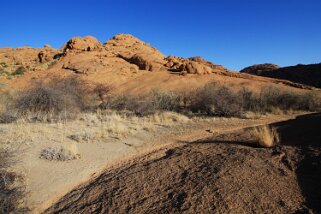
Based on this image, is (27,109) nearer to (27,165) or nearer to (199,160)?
(27,165)

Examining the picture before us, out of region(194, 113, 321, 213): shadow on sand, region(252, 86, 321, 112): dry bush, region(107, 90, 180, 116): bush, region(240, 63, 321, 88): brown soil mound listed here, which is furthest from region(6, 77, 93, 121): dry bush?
region(240, 63, 321, 88): brown soil mound

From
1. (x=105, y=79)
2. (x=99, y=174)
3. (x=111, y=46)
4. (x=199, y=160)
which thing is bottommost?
(x=99, y=174)

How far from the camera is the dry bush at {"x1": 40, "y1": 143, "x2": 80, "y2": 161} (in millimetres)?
6992

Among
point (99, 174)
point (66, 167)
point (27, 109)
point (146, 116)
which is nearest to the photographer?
point (99, 174)

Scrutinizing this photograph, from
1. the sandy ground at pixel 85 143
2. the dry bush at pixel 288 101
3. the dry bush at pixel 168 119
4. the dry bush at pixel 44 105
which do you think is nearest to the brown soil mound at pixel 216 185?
the sandy ground at pixel 85 143

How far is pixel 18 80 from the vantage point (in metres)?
28.7

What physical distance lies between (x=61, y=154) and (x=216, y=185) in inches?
180

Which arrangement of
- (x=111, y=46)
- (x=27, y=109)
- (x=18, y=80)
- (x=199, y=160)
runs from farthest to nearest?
(x=111, y=46)
(x=18, y=80)
(x=27, y=109)
(x=199, y=160)

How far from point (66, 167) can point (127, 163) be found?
1460 millimetres

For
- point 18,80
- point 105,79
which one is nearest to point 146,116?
point 105,79

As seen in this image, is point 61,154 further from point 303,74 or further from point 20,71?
point 303,74

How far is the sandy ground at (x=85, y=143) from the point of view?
18.2ft

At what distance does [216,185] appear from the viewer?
4.05m

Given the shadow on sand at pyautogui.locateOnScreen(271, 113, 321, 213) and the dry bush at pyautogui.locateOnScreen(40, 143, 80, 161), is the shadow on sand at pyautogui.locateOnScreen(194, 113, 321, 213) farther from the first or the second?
the dry bush at pyautogui.locateOnScreen(40, 143, 80, 161)
